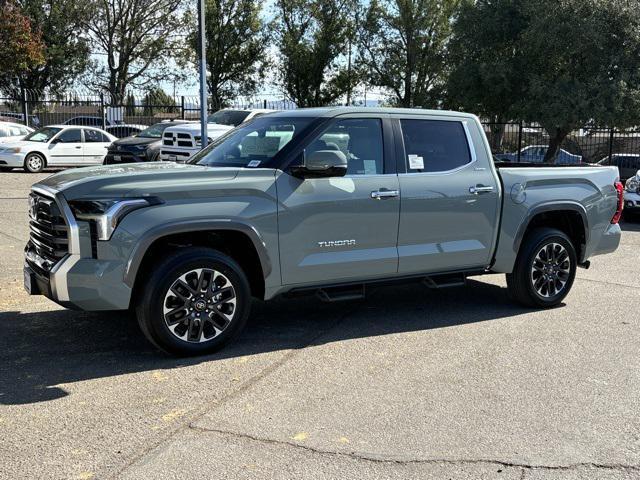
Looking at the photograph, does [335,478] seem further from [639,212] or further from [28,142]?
[28,142]

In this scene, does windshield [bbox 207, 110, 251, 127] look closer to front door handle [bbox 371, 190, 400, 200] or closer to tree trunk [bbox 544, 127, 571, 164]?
tree trunk [bbox 544, 127, 571, 164]

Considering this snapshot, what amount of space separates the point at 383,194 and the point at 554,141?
19304 mm

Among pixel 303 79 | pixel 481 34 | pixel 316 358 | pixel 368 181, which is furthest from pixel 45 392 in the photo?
pixel 303 79

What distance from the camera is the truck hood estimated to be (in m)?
5.01

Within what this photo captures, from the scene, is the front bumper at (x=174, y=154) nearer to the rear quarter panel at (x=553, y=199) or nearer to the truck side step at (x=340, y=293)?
the rear quarter panel at (x=553, y=199)

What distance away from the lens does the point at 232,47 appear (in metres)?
→ 47.2

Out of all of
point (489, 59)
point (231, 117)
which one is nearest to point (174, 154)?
point (231, 117)

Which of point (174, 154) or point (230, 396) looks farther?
point (174, 154)

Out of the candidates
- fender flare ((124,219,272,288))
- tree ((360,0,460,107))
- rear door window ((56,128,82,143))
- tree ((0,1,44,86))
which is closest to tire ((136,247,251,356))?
fender flare ((124,219,272,288))

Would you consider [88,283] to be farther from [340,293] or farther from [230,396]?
[340,293]

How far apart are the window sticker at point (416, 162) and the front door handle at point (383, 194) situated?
1.21 feet

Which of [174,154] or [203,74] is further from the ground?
[203,74]

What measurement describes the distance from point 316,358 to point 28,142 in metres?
19.0

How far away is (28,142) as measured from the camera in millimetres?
21922
